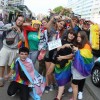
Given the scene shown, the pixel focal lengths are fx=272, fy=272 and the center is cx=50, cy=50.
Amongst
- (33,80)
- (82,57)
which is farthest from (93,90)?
(33,80)

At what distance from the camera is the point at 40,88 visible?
250 inches

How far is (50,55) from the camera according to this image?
21.4 ft

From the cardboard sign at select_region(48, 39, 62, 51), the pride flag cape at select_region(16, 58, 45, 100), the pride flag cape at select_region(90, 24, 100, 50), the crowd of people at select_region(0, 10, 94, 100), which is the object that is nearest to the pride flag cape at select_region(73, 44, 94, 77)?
the crowd of people at select_region(0, 10, 94, 100)

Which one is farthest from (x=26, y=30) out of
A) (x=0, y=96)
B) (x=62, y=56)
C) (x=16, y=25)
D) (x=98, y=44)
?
(x=98, y=44)

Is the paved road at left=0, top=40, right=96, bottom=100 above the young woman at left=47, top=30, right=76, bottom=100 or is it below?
below

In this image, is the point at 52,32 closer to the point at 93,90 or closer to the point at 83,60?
the point at 83,60

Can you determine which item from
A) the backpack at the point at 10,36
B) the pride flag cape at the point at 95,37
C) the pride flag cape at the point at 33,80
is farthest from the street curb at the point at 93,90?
the backpack at the point at 10,36

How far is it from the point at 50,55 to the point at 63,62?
61 cm

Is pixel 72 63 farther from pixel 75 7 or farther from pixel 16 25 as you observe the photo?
pixel 75 7

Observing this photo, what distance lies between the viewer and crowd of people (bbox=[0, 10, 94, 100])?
5.78m

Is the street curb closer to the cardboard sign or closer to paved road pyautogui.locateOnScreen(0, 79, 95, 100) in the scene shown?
paved road pyautogui.locateOnScreen(0, 79, 95, 100)

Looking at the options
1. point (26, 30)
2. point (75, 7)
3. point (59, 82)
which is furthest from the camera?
point (75, 7)

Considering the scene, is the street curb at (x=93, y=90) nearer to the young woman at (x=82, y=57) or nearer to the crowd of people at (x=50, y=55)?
the crowd of people at (x=50, y=55)

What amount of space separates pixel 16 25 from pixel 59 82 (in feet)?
5.43
